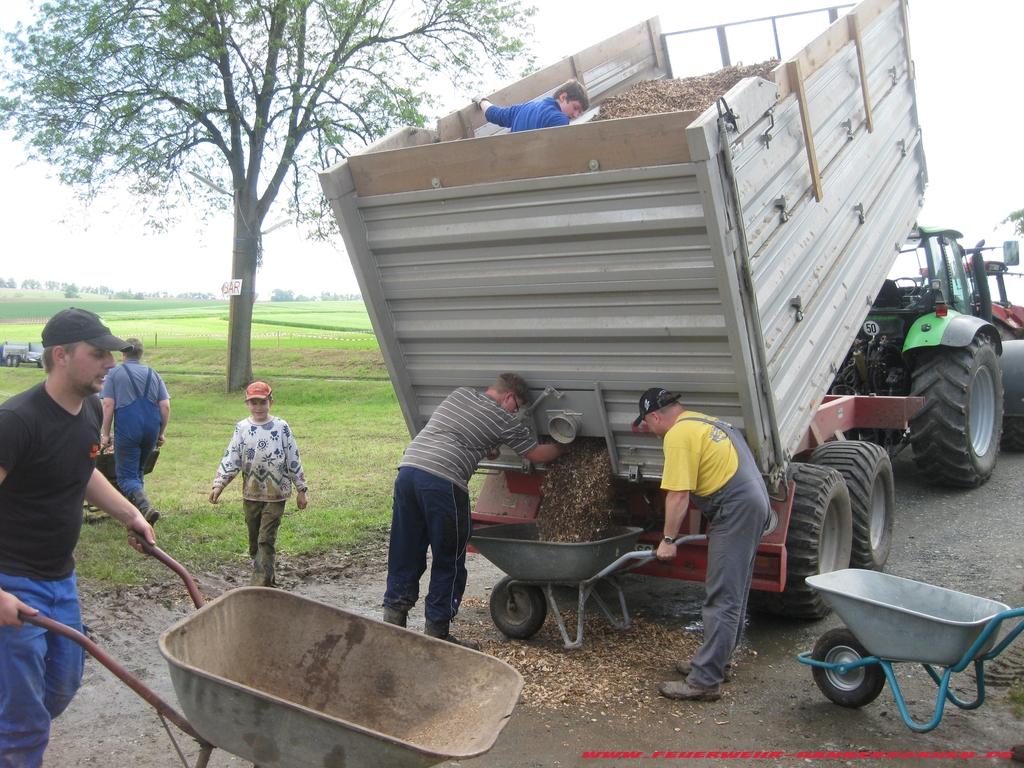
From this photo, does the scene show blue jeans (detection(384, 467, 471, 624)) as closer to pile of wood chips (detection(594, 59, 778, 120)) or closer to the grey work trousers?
the grey work trousers

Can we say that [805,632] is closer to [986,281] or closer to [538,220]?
[538,220]

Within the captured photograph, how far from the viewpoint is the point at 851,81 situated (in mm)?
6430

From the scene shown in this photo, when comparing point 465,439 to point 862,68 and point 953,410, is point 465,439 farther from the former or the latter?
point 953,410

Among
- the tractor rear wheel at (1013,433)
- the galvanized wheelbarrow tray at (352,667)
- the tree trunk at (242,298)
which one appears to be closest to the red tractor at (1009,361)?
the tractor rear wheel at (1013,433)

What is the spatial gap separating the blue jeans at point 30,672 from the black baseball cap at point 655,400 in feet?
9.18

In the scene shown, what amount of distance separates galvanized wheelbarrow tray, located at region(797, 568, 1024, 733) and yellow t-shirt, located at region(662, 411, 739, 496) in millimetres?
686

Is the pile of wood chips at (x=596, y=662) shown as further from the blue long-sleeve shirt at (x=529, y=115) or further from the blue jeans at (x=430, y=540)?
the blue long-sleeve shirt at (x=529, y=115)

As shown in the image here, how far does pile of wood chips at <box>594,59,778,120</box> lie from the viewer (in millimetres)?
5695

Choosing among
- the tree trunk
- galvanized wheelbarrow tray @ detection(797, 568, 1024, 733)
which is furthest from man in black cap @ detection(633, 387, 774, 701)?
the tree trunk

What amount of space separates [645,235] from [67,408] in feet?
8.71

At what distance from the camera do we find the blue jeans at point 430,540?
5398 millimetres

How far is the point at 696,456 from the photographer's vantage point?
486cm

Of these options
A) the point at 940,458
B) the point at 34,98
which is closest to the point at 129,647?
the point at 940,458

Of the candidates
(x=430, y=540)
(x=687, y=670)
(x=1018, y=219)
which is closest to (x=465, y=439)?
(x=430, y=540)
